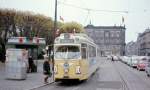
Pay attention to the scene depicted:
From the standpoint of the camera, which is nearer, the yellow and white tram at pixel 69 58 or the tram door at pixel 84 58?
the yellow and white tram at pixel 69 58

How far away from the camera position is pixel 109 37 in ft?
636

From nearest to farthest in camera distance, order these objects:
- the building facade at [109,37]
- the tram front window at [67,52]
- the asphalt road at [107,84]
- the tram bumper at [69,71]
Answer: the asphalt road at [107,84] → the tram bumper at [69,71] → the tram front window at [67,52] → the building facade at [109,37]

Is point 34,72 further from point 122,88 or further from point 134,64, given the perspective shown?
point 134,64

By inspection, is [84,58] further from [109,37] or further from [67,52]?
[109,37]

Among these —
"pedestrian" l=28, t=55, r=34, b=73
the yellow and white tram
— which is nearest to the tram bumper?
the yellow and white tram

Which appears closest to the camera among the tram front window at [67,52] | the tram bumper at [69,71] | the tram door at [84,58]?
the tram bumper at [69,71]

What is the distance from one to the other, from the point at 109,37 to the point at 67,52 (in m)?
170

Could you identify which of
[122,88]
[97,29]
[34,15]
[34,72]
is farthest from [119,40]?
[122,88]

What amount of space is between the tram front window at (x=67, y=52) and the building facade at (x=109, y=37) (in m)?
160

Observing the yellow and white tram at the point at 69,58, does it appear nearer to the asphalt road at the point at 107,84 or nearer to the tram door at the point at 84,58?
the tram door at the point at 84,58

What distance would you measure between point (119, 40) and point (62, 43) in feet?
546

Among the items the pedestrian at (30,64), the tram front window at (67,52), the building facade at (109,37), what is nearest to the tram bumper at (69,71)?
the tram front window at (67,52)

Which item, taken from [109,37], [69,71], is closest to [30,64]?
[69,71]

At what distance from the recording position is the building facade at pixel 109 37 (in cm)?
18800
